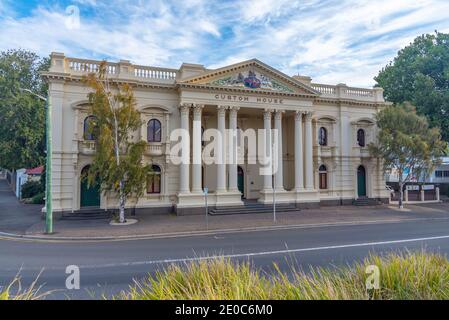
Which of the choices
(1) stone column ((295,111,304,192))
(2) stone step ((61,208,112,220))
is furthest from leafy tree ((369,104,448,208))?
(2) stone step ((61,208,112,220))

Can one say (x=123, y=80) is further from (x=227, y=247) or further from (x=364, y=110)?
(x=364, y=110)

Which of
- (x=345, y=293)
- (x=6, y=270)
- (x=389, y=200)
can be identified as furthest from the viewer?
(x=389, y=200)

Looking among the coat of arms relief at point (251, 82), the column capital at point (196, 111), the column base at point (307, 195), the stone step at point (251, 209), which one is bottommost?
the stone step at point (251, 209)

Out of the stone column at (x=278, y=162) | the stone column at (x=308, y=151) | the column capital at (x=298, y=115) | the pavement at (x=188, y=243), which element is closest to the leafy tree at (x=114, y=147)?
the pavement at (x=188, y=243)

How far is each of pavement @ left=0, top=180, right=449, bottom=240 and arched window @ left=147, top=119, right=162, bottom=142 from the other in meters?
5.93

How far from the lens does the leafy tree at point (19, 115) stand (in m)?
25.5

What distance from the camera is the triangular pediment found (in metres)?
20.7

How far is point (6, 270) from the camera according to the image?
26.8 ft

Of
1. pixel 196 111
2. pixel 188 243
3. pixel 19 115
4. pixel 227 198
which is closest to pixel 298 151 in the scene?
pixel 227 198

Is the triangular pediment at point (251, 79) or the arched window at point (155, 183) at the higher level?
the triangular pediment at point (251, 79)

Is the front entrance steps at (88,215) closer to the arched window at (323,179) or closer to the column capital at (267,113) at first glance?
the column capital at (267,113)

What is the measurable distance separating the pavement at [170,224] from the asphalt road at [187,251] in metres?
0.99

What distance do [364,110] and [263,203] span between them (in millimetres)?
14478
